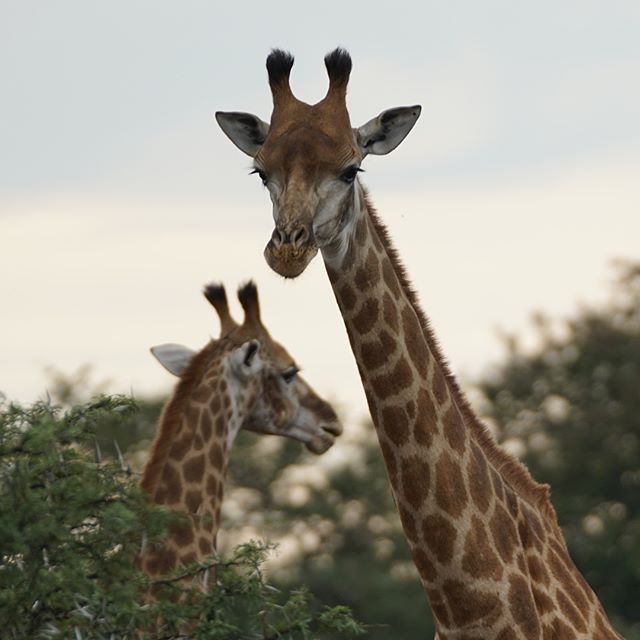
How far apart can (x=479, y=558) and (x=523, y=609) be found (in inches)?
11.0

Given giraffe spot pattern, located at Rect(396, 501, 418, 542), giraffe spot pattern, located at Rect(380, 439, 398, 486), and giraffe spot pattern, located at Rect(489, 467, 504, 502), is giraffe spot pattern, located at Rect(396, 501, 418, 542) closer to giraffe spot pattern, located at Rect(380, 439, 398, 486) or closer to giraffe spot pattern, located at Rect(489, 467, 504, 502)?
giraffe spot pattern, located at Rect(380, 439, 398, 486)

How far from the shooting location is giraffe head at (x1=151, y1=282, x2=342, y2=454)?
11.7 metres

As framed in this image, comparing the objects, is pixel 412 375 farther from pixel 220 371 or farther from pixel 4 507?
pixel 220 371

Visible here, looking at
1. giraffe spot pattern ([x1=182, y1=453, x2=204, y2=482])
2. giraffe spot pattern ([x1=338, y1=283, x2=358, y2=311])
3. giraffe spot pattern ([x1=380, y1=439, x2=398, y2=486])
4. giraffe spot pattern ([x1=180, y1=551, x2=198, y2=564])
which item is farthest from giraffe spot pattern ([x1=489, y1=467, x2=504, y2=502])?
giraffe spot pattern ([x1=182, y1=453, x2=204, y2=482])

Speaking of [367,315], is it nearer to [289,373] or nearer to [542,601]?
[542,601]

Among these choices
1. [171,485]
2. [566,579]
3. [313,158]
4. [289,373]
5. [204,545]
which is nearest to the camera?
[313,158]

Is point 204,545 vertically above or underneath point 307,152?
underneath

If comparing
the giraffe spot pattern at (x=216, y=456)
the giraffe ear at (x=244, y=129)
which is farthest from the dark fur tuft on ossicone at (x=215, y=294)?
the giraffe ear at (x=244, y=129)

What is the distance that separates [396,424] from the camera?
24.0 feet

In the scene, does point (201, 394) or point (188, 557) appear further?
point (201, 394)

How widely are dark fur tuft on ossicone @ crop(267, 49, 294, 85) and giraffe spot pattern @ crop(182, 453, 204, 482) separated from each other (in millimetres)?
3601

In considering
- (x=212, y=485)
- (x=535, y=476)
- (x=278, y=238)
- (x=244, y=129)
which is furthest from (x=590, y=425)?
(x=278, y=238)

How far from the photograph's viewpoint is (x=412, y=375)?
7.38m

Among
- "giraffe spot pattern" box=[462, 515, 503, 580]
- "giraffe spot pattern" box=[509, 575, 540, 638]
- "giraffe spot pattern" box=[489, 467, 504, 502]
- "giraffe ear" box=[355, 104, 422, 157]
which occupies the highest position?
"giraffe ear" box=[355, 104, 422, 157]
